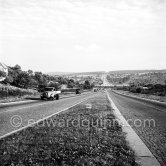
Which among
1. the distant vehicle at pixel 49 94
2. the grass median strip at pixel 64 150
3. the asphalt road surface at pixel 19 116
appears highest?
the grass median strip at pixel 64 150

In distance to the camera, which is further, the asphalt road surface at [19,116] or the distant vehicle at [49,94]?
the distant vehicle at [49,94]

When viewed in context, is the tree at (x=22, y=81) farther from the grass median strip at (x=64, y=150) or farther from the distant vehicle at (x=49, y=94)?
the grass median strip at (x=64, y=150)

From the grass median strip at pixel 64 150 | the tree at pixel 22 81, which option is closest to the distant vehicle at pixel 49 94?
the grass median strip at pixel 64 150

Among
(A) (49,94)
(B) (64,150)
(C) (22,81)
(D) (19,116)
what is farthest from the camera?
(C) (22,81)

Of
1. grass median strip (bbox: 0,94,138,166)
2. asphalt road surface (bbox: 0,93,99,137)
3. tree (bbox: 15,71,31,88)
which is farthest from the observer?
tree (bbox: 15,71,31,88)

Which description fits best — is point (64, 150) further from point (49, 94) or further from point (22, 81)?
point (22, 81)

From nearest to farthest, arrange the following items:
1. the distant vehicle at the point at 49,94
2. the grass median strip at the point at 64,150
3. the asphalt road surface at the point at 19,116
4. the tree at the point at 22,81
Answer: the grass median strip at the point at 64,150
the asphalt road surface at the point at 19,116
the distant vehicle at the point at 49,94
the tree at the point at 22,81

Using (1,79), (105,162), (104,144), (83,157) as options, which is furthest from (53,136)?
(1,79)

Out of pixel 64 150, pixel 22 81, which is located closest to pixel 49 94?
pixel 64 150

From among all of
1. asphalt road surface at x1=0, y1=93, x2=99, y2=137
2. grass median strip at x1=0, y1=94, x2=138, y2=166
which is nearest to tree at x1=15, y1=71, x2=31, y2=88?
asphalt road surface at x1=0, y1=93, x2=99, y2=137

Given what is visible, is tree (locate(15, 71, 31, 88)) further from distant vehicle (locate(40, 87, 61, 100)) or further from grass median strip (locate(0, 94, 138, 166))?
grass median strip (locate(0, 94, 138, 166))

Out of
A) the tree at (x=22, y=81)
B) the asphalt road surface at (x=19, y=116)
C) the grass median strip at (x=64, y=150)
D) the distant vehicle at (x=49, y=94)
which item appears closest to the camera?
the grass median strip at (x=64, y=150)

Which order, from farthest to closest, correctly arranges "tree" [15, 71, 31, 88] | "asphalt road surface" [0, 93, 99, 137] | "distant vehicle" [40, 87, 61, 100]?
"tree" [15, 71, 31, 88] < "distant vehicle" [40, 87, 61, 100] < "asphalt road surface" [0, 93, 99, 137]

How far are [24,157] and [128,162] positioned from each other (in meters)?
2.49
